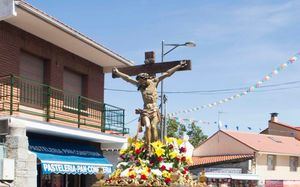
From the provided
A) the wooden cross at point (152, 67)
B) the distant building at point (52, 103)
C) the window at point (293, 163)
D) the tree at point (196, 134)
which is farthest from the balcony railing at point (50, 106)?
the tree at point (196, 134)

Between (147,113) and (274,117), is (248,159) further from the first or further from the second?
(147,113)

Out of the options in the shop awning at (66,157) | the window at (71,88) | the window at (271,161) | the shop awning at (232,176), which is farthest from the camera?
the window at (271,161)

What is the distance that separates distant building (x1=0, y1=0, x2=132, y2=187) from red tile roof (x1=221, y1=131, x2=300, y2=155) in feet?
73.4

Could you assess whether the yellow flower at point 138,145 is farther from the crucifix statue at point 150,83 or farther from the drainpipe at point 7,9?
the drainpipe at point 7,9

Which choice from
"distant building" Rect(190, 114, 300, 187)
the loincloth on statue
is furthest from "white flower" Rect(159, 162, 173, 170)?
"distant building" Rect(190, 114, 300, 187)

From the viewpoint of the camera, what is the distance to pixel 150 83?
9828mm

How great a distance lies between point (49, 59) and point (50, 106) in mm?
1766

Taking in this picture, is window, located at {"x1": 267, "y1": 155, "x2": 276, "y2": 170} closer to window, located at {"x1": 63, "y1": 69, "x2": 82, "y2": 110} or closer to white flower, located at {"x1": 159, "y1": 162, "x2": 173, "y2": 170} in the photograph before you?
window, located at {"x1": 63, "y1": 69, "x2": 82, "y2": 110}

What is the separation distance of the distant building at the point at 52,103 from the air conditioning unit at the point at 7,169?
202 millimetres

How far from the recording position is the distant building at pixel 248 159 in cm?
3903

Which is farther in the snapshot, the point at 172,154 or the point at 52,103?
the point at 52,103

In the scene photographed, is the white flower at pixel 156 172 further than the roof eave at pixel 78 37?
No

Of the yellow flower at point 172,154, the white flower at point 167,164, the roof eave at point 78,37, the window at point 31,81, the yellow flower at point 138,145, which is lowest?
the white flower at point 167,164

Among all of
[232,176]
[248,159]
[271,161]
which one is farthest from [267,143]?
[232,176]
